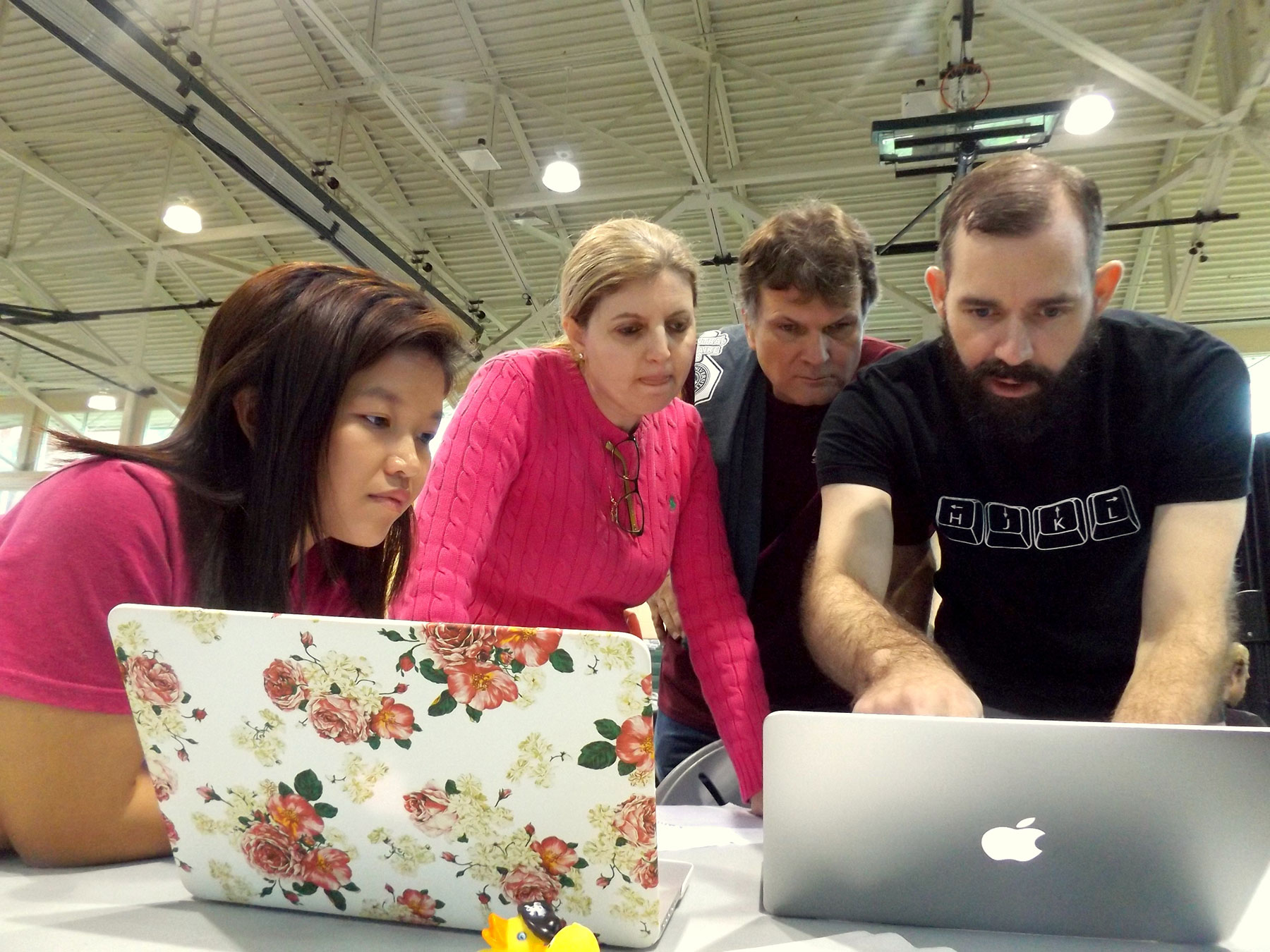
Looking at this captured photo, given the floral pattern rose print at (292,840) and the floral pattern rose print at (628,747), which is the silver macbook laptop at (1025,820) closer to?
the floral pattern rose print at (628,747)

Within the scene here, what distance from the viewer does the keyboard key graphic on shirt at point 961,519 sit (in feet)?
4.11

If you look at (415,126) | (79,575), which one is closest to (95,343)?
(415,126)

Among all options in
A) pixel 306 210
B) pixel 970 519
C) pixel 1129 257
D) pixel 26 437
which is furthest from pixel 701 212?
pixel 26 437

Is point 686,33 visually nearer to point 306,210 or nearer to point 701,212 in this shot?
point 701,212

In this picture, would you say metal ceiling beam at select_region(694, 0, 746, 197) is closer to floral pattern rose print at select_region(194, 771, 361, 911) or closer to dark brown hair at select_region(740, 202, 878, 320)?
dark brown hair at select_region(740, 202, 878, 320)

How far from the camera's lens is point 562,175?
491cm

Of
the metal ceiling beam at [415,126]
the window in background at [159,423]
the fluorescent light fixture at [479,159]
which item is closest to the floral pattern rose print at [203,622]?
the metal ceiling beam at [415,126]

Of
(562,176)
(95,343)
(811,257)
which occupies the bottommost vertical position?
(811,257)

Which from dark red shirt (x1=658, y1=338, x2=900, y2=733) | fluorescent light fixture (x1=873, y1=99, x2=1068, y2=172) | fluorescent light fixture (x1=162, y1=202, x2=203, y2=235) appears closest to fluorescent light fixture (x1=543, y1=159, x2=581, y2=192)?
fluorescent light fixture (x1=873, y1=99, x2=1068, y2=172)

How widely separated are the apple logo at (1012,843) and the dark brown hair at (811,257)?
106 centimetres

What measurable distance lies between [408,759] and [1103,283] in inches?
45.6

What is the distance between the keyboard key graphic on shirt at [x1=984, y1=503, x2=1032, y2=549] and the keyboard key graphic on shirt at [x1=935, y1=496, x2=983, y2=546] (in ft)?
0.04

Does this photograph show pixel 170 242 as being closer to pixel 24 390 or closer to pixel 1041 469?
pixel 24 390

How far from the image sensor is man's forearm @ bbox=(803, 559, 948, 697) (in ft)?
3.36
